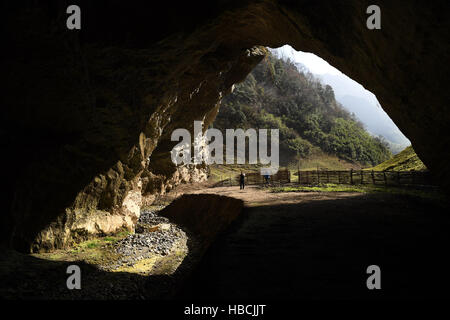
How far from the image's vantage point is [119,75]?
8688mm

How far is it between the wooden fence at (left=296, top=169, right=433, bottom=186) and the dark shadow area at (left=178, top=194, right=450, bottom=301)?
6731 mm

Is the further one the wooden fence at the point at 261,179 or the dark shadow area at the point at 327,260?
the wooden fence at the point at 261,179

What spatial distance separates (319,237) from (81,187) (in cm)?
911

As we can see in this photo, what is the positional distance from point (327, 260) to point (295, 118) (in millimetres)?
55051

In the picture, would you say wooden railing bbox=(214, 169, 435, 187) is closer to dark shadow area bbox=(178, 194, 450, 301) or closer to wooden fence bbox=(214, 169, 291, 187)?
wooden fence bbox=(214, 169, 291, 187)

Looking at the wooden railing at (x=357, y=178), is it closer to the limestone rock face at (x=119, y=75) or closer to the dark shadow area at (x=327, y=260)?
the limestone rock face at (x=119, y=75)

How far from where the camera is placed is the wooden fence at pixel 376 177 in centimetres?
1183

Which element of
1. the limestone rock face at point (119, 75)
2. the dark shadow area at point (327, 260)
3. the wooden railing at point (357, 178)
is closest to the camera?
the dark shadow area at point (327, 260)

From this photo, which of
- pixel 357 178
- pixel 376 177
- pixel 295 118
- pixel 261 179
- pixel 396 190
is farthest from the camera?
pixel 295 118

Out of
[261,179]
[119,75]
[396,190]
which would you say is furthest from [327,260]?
[261,179]

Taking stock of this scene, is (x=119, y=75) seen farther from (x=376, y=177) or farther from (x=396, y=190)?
(x=376, y=177)

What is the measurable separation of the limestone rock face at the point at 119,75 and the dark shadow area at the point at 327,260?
2.73m

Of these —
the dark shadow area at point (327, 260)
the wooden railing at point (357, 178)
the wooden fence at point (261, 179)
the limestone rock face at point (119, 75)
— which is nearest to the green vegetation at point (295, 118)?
the wooden fence at point (261, 179)
